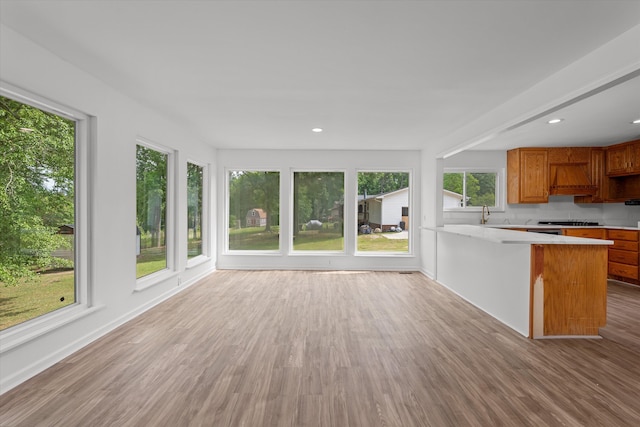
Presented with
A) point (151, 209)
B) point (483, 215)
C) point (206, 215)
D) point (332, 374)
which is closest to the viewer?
point (332, 374)

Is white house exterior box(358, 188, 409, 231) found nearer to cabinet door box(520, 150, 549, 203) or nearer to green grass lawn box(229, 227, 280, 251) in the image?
green grass lawn box(229, 227, 280, 251)

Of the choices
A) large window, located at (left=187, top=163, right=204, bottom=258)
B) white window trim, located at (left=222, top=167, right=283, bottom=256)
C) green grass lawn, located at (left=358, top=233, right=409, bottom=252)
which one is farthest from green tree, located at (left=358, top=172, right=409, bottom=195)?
large window, located at (left=187, top=163, right=204, bottom=258)

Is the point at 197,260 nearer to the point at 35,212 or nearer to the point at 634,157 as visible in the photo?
the point at 35,212

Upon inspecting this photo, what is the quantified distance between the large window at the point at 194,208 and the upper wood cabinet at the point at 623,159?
7.41 meters

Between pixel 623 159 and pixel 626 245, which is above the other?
pixel 623 159

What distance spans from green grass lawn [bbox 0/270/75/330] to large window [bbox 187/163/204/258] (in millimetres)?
2552

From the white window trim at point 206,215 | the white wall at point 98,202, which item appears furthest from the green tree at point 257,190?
the white wall at point 98,202

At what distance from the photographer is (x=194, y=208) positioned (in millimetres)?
5828

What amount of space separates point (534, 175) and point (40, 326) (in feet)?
24.1

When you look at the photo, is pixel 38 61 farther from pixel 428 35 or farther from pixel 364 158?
pixel 364 158

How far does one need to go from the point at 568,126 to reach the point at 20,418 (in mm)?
6432

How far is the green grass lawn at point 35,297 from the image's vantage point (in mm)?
2471

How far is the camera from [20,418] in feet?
6.52

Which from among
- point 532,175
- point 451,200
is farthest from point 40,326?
point 532,175
